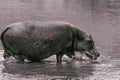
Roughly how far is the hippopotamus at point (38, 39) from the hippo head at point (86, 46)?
7 centimetres

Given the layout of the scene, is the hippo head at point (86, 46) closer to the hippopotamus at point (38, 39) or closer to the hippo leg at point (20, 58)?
the hippopotamus at point (38, 39)

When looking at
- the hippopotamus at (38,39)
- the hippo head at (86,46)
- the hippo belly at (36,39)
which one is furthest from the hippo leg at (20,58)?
the hippo head at (86,46)

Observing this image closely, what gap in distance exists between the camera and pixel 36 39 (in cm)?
1185

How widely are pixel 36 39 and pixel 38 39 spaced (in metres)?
0.06

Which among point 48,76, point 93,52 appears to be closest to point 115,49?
point 93,52

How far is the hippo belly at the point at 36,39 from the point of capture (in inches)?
462

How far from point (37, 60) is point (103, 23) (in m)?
11.1

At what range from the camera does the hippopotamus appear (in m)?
11.8

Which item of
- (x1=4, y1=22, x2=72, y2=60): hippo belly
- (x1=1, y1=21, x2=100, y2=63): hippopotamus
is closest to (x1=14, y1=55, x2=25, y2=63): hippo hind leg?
(x1=1, y1=21, x2=100, y2=63): hippopotamus

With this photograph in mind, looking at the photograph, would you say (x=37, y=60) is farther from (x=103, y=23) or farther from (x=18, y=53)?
(x=103, y=23)

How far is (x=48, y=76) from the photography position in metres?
10.6

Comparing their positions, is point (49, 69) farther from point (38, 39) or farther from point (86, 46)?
point (86, 46)

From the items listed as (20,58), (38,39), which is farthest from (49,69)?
(20,58)

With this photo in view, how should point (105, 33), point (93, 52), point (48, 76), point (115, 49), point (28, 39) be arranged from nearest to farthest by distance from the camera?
point (48, 76) < point (28, 39) < point (93, 52) < point (115, 49) < point (105, 33)
